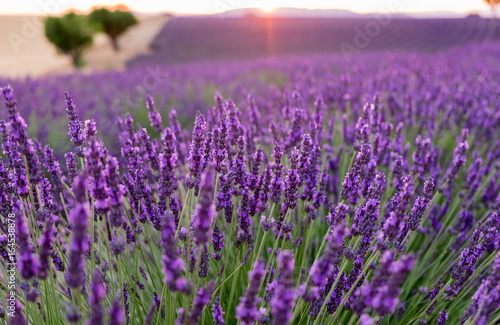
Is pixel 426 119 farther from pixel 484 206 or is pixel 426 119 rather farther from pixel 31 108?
pixel 31 108

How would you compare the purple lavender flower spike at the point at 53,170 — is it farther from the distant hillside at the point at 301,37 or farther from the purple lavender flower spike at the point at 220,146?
the distant hillside at the point at 301,37

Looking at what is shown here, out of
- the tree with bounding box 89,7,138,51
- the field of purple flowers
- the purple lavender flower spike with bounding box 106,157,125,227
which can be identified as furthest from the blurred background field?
the purple lavender flower spike with bounding box 106,157,125,227

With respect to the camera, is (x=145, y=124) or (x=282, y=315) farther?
(x=145, y=124)

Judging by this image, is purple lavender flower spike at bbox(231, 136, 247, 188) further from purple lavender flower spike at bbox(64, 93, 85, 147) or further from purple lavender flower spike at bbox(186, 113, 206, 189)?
purple lavender flower spike at bbox(64, 93, 85, 147)

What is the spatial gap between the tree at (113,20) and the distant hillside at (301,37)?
3132 millimetres

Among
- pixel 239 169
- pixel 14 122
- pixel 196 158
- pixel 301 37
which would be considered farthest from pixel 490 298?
pixel 301 37

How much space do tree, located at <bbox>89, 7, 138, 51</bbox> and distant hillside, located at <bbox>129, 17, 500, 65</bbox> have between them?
3.13 m

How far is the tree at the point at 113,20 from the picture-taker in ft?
99.9

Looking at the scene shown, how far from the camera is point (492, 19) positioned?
33094 millimetres

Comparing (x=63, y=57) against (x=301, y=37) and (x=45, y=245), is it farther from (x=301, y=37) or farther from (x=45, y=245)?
(x=45, y=245)

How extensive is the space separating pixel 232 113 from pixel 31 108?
5108 millimetres

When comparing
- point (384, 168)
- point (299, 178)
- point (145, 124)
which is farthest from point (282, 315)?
point (145, 124)

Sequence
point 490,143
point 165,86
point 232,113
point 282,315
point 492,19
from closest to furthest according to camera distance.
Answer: point 282,315
point 232,113
point 490,143
point 165,86
point 492,19

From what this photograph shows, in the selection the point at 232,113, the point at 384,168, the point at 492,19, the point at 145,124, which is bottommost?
the point at 145,124
